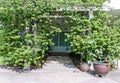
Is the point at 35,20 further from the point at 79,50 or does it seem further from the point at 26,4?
the point at 79,50

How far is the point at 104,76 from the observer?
9430 mm

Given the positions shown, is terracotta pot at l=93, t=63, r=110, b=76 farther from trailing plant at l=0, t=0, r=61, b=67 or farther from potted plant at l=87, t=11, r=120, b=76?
trailing plant at l=0, t=0, r=61, b=67

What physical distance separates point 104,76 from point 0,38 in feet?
19.9

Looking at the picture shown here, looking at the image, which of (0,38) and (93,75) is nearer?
(93,75)

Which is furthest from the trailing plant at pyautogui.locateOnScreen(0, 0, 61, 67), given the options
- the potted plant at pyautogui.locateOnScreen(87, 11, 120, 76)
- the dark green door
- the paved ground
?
the dark green door

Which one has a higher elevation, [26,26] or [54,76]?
[26,26]

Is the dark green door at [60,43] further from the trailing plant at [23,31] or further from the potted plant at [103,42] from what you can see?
the potted plant at [103,42]

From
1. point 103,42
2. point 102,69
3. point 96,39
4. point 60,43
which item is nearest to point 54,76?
point 102,69

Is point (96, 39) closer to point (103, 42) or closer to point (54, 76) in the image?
point (103, 42)

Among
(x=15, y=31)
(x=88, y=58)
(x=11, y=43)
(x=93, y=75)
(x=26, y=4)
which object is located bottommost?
(x=93, y=75)

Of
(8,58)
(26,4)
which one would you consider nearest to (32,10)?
(26,4)

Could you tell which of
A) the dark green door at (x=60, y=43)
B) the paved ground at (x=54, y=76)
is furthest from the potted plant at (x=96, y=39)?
the dark green door at (x=60, y=43)

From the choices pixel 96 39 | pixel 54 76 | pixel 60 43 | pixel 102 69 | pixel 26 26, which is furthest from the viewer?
pixel 60 43

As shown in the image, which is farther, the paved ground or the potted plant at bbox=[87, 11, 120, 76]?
the potted plant at bbox=[87, 11, 120, 76]
